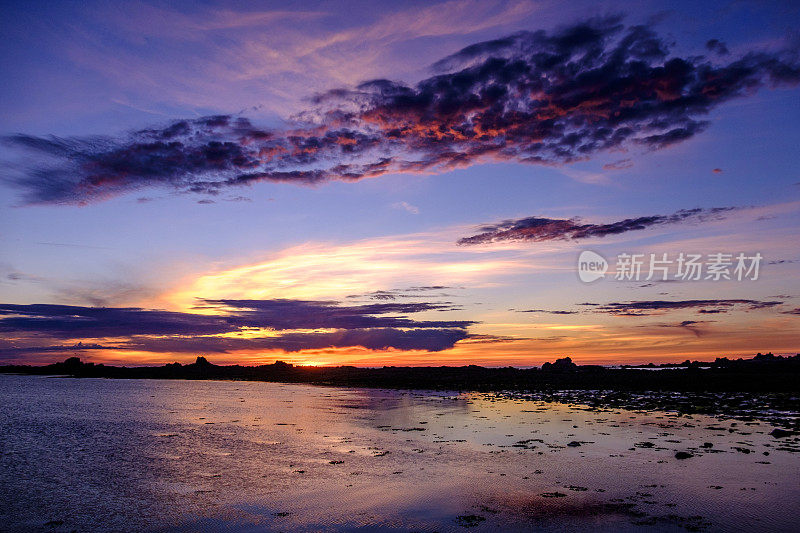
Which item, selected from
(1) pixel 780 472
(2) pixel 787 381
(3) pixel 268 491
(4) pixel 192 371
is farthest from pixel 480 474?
(4) pixel 192 371

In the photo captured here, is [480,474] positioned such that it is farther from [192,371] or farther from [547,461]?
[192,371]

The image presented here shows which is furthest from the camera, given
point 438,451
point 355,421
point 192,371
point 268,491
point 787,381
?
point 192,371

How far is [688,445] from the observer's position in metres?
23.0

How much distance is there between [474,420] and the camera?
1321 inches

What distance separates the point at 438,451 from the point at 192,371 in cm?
17616

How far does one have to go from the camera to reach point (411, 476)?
713 inches

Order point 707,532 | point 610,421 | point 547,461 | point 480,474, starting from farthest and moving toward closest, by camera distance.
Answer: point 610,421 → point 547,461 → point 480,474 → point 707,532

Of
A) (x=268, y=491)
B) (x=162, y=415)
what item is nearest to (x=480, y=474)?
(x=268, y=491)

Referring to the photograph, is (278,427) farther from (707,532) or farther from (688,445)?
(707,532)

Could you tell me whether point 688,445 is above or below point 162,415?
above

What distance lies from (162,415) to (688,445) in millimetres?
40318

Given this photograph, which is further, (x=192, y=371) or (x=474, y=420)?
(x=192, y=371)

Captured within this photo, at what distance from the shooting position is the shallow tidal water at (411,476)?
529 inches

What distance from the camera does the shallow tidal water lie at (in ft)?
44.1
